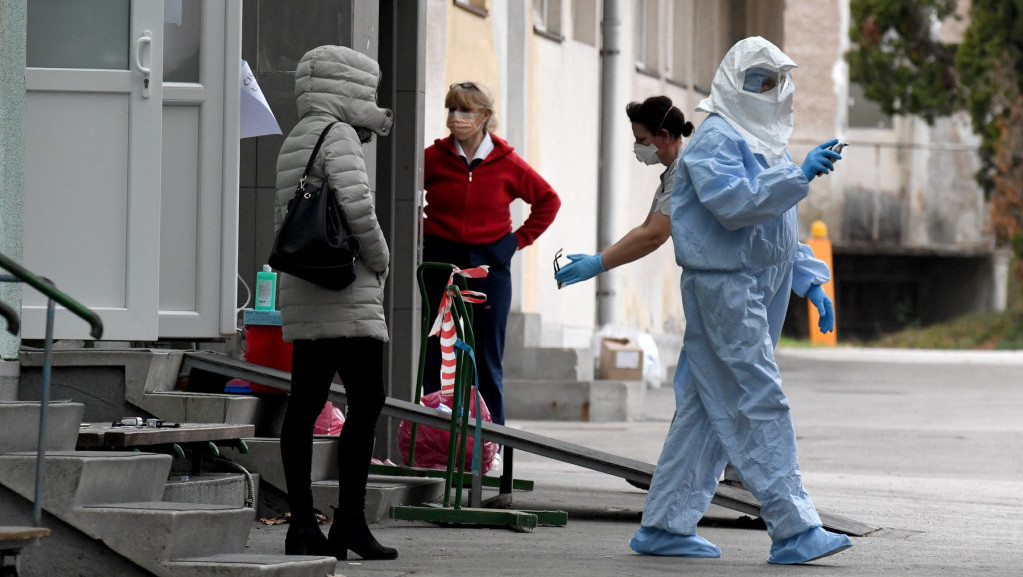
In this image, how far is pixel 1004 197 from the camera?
34688 mm

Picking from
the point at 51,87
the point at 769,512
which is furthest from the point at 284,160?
the point at 769,512

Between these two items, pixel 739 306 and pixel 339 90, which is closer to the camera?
pixel 339 90

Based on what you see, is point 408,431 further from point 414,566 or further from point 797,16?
point 797,16

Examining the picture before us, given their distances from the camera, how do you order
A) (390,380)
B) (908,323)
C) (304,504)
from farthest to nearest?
(908,323) < (390,380) < (304,504)

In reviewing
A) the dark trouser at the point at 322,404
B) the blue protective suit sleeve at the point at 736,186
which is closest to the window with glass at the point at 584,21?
the blue protective suit sleeve at the point at 736,186

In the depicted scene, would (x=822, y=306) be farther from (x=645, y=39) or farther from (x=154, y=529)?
(x=645, y=39)

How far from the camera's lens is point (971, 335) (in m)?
36.5

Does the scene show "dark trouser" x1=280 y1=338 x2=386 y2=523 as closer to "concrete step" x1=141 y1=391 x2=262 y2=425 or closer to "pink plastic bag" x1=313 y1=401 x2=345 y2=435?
"concrete step" x1=141 y1=391 x2=262 y2=425

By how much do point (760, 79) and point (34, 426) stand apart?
296cm

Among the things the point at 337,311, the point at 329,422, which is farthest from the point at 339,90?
the point at 329,422

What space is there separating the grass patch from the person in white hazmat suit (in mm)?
29301

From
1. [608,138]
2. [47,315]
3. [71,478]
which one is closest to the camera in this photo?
[47,315]

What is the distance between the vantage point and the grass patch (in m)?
35.7

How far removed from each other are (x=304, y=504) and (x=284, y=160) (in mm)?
1192
